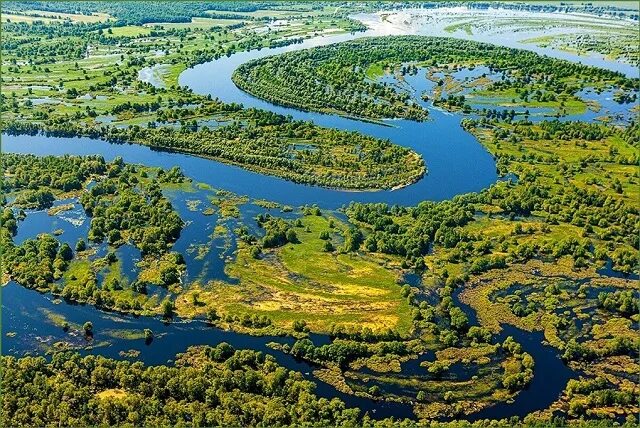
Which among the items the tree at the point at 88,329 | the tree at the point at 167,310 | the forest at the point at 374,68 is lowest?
the tree at the point at 88,329

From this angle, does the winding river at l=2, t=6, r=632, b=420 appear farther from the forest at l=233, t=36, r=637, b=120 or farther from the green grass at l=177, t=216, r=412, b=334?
the forest at l=233, t=36, r=637, b=120

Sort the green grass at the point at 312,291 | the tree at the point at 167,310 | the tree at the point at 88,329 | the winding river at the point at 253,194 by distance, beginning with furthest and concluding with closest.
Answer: the green grass at the point at 312,291 < the tree at the point at 167,310 < the tree at the point at 88,329 < the winding river at the point at 253,194

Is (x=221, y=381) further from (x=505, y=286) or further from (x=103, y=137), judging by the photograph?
(x=103, y=137)

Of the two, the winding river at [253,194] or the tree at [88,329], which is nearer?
the winding river at [253,194]

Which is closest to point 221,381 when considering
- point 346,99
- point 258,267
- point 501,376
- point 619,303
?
point 258,267

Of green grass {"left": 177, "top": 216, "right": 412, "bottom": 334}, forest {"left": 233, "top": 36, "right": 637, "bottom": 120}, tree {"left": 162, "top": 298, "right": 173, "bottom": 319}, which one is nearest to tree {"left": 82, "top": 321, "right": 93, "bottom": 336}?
tree {"left": 162, "top": 298, "right": 173, "bottom": 319}

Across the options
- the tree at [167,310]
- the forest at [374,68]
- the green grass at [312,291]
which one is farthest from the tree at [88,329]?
the forest at [374,68]

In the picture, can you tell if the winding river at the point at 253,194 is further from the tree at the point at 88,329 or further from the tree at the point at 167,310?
the tree at the point at 167,310

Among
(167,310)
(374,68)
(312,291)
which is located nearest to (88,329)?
(167,310)
